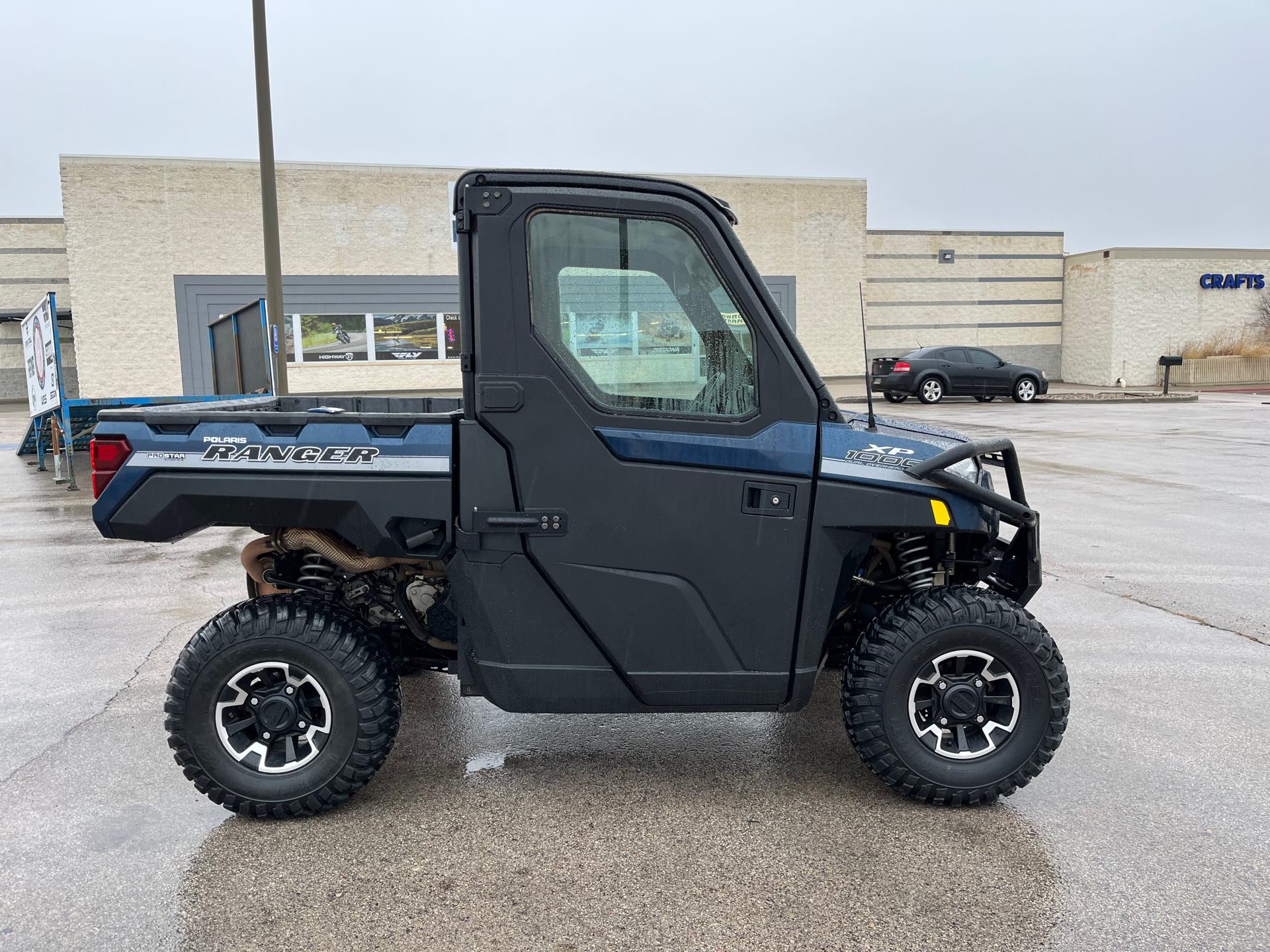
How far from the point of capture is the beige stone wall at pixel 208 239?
95.7ft

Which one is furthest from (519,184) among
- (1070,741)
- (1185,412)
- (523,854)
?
(1185,412)

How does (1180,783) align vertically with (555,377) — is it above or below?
below

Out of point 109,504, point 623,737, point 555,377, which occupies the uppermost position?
point 555,377

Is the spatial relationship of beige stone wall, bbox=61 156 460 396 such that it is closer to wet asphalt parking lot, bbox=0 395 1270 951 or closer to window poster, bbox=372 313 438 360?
window poster, bbox=372 313 438 360

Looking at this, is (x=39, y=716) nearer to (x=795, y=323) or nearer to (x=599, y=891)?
(x=599, y=891)

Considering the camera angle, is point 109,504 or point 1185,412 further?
point 1185,412

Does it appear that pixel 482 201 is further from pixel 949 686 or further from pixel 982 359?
pixel 982 359

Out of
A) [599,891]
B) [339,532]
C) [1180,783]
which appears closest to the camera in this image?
[599,891]

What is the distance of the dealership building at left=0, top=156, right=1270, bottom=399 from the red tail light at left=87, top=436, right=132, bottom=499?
28524 mm

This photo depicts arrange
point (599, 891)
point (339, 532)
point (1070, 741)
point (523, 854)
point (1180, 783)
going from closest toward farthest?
point (599, 891) → point (523, 854) → point (339, 532) → point (1180, 783) → point (1070, 741)

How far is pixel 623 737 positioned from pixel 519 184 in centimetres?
233

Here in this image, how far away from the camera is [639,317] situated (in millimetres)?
3297

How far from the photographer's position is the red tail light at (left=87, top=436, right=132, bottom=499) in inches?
133

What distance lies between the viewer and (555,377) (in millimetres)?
3266
